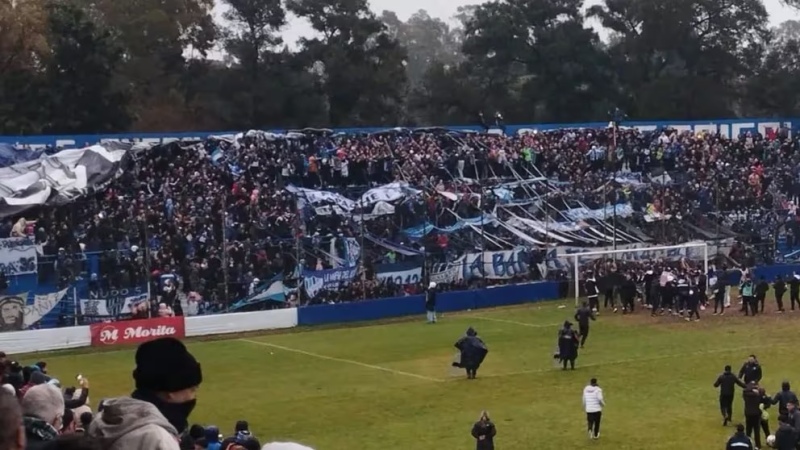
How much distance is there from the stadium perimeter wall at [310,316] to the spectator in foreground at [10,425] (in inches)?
1355

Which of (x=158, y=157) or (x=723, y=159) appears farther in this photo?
(x=723, y=159)

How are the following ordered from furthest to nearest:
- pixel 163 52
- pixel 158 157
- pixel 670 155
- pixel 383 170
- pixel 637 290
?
pixel 163 52 → pixel 670 155 → pixel 383 170 → pixel 158 157 → pixel 637 290

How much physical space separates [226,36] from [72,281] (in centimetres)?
3579

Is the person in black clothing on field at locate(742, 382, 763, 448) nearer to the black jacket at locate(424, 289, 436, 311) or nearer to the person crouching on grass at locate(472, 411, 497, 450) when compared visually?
the person crouching on grass at locate(472, 411, 497, 450)

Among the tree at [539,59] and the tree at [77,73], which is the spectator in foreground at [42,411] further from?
the tree at [539,59]

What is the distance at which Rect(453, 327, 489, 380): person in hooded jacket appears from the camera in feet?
97.5

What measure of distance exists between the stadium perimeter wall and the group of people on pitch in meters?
20.9

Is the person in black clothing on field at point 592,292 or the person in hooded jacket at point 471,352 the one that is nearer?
the person in hooded jacket at point 471,352

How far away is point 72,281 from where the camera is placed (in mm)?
39156

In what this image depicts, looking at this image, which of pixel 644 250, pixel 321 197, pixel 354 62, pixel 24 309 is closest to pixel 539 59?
pixel 354 62

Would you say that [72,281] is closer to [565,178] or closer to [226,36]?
[565,178]

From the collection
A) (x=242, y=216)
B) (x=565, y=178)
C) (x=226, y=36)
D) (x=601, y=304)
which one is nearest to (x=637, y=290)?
(x=601, y=304)

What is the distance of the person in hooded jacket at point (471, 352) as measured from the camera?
97.5ft

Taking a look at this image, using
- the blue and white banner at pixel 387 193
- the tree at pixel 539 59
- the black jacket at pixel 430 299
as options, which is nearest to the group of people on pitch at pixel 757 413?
the black jacket at pixel 430 299
